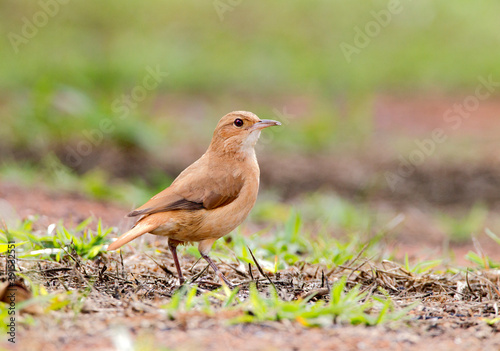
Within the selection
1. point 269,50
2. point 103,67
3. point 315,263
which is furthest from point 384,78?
point 315,263

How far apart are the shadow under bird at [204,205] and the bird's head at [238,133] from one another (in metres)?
0.05

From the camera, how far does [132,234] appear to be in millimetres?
4645

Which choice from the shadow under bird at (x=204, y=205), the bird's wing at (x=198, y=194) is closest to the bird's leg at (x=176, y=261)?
the shadow under bird at (x=204, y=205)

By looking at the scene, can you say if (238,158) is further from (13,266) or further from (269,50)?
(269,50)

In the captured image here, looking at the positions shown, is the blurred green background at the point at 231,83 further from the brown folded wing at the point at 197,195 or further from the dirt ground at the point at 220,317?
the brown folded wing at the point at 197,195

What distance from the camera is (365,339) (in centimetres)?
372

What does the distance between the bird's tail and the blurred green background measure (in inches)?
135

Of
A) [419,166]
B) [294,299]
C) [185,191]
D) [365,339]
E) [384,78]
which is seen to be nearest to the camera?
[365,339]

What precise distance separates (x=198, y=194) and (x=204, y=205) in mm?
97

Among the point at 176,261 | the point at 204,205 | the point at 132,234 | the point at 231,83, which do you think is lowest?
the point at 176,261

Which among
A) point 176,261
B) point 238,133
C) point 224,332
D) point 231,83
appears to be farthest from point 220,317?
point 231,83

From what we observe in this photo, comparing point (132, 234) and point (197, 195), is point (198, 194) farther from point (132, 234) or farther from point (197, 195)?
point (132, 234)

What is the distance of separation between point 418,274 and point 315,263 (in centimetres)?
77

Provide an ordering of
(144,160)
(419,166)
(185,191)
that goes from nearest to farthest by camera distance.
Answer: (185,191)
(144,160)
(419,166)
